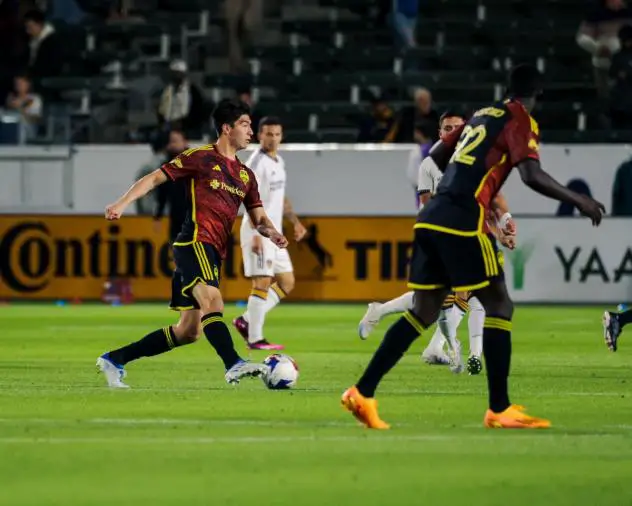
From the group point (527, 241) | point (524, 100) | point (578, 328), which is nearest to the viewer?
point (524, 100)

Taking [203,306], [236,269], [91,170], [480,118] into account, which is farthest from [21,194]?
[480,118]

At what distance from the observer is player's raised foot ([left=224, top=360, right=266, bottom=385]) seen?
12.7 metres

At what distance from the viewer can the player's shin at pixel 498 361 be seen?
10.7 metres

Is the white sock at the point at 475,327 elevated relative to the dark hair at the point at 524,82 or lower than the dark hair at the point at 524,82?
lower

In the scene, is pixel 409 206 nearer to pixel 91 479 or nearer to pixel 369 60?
pixel 369 60

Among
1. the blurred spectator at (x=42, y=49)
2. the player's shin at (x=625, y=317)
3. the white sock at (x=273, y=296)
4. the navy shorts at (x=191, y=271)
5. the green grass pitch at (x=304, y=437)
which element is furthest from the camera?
the blurred spectator at (x=42, y=49)

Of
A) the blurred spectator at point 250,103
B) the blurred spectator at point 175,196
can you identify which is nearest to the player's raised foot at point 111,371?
the blurred spectator at point 175,196

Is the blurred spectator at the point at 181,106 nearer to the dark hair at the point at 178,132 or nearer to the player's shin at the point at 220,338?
the dark hair at the point at 178,132

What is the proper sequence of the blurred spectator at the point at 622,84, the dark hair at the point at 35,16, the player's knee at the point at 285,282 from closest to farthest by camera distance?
the player's knee at the point at 285,282 → the blurred spectator at the point at 622,84 → the dark hair at the point at 35,16

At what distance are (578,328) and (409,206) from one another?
242 inches

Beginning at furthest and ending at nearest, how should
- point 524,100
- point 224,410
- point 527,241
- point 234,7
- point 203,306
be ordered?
point 234,7 < point 527,241 < point 203,306 < point 224,410 < point 524,100

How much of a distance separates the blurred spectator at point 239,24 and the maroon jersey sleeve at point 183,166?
57.3 feet

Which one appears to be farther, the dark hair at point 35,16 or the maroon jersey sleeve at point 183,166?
the dark hair at point 35,16

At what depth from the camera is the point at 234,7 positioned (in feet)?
101
